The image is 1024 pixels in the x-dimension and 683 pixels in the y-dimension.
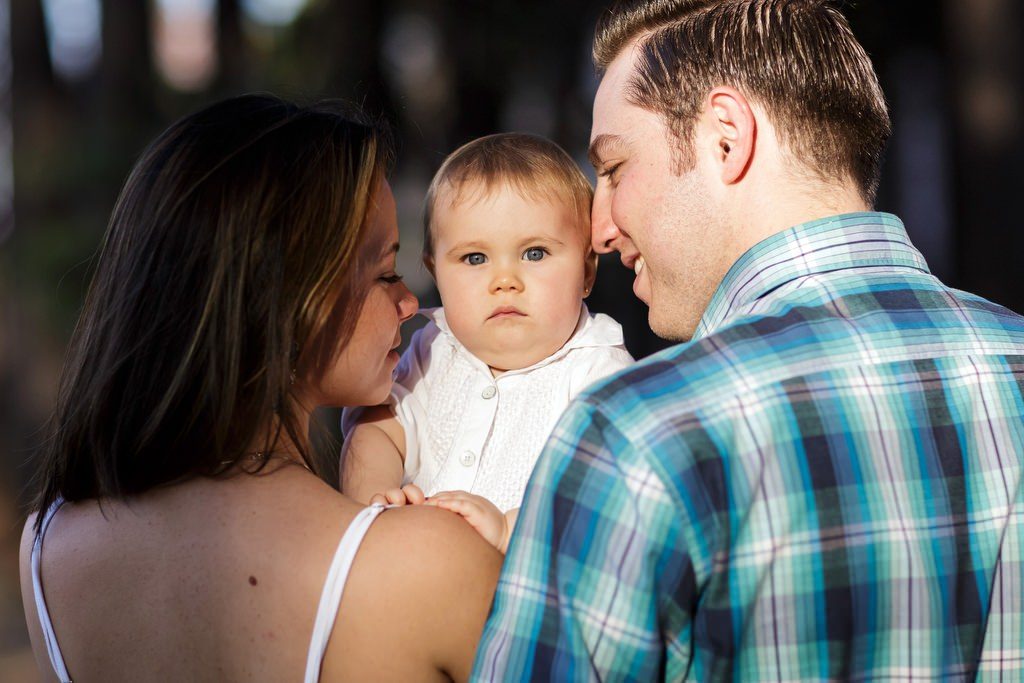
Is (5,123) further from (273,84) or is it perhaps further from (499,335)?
(499,335)

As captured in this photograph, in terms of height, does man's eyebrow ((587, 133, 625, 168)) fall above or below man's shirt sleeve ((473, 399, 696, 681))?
above

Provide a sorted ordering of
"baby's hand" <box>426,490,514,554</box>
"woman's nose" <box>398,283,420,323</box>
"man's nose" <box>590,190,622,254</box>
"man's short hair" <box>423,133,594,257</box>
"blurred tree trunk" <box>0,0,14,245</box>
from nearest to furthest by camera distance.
Answer: "baby's hand" <box>426,490,514,554</box>, "woman's nose" <box>398,283,420,323</box>, "man's nose" <box>590,190,622,254</box>, "man's short hair" <box>423,133,594,257</box>, "blurred tree trunk" <box>0,0,14,245</box>

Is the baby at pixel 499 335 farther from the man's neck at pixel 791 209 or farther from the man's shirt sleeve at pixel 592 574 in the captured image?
the man's shirt sleeve at pixel 592 574

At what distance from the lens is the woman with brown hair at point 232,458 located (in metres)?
1.60

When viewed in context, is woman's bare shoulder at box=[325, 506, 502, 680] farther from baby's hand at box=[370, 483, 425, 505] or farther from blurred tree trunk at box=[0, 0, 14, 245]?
blurred tree trunk at box=[0, 0, 14, 245]

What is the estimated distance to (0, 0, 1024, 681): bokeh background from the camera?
9.02 meters

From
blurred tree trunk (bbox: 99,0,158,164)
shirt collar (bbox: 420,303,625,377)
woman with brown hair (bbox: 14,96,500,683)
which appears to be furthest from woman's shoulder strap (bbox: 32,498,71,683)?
blurred tree trunk (bbox: 99,0,158,164)

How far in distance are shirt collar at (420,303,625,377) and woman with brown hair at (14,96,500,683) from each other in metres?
0.73

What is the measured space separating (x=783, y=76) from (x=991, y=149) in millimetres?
4178

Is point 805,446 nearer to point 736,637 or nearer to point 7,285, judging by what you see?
point 736,637

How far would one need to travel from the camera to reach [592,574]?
4.75ft

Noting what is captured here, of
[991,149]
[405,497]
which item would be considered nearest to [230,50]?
[991,149]

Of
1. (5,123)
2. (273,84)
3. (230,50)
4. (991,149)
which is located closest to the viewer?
(991,149)

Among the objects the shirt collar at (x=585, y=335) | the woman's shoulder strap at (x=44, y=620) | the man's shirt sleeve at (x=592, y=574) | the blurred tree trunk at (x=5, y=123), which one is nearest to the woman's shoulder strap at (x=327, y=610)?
the man's shirt sleeve at (x=592, y=574)
